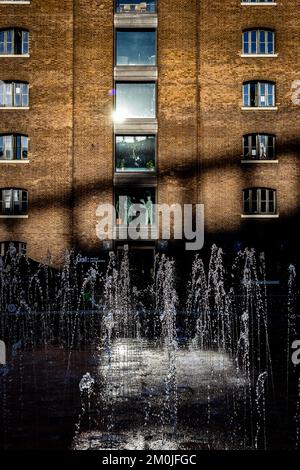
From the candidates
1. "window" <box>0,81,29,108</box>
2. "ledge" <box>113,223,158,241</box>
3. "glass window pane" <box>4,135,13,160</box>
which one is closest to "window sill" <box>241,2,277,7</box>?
"window" <box>0,81,29,108</box>

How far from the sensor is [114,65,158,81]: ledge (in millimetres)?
24984

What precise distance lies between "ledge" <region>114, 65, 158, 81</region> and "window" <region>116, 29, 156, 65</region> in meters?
0.46

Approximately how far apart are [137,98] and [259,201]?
7.83m

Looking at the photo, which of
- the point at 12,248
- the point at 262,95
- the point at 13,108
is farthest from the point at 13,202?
the point at 262,95

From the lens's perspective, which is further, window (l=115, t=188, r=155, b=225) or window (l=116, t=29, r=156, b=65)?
window (l=116, t=29, r=156, b=65)

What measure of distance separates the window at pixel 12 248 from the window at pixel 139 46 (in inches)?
403

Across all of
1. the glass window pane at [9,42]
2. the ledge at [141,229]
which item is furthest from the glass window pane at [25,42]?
the ledge at [141,229]

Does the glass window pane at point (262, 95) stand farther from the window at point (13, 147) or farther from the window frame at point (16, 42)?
the window at point (13, 147)

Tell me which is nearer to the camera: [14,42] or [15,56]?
[15,56]

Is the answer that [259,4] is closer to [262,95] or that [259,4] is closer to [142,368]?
[262,95]

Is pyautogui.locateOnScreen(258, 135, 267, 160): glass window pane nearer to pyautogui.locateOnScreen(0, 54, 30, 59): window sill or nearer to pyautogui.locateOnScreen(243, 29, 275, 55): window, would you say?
pyautogui.locateOnScreen(243, 29, 275, 55): window

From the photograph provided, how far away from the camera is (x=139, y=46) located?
83.1ft

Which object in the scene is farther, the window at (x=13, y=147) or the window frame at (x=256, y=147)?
the window frame at (x=256, y=147)

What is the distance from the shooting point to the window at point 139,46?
83.0 ft
